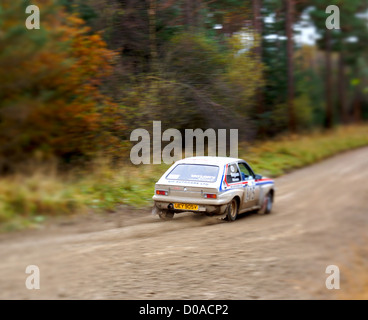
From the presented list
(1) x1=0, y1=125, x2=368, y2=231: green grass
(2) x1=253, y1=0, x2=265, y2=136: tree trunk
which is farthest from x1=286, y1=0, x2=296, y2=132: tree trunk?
(1) x1=0, y1=125, x2=368, y2=231: green grass

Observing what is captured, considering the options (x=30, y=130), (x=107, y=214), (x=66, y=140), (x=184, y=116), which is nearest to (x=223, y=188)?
(x=184, y=116)

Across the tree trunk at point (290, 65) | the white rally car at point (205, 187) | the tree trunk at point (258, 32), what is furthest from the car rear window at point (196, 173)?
the tree trunk at point (290, 65)

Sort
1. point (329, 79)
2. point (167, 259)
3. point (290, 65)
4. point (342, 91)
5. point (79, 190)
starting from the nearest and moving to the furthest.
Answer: point (79, 190) → point (167, 259) → point (290, 65) → point (329, 79) → point (342, 91)

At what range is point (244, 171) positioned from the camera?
670cm

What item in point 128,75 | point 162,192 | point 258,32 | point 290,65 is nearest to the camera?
point 162,192

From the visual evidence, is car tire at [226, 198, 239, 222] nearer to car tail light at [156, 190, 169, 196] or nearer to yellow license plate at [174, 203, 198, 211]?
yellow license plate at [174, 203, 198, 211]

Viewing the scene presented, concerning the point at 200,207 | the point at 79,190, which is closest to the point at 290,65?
the point at 200,207

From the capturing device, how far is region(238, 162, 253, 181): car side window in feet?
20.8

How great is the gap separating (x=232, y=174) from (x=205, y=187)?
418 mm

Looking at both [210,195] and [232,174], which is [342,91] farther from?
[210,195]

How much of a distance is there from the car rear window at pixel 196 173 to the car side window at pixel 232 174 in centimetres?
16

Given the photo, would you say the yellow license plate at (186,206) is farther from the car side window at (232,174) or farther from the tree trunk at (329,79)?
the tree trunk at (329,79)

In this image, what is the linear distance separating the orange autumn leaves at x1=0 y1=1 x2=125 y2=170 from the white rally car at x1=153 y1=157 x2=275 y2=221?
1.79 metres

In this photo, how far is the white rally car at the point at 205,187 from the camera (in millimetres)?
5578
